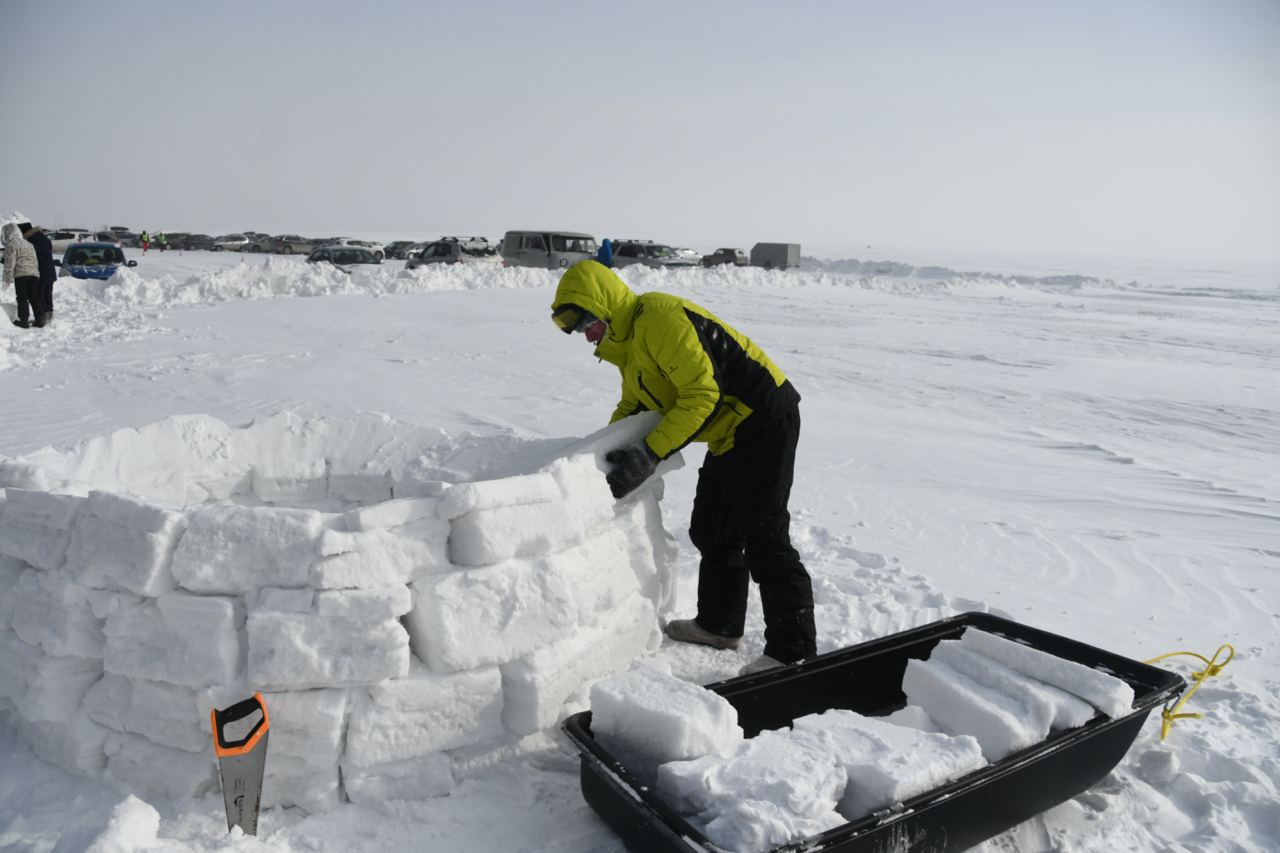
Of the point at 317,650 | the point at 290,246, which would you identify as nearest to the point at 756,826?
the point at 317,650

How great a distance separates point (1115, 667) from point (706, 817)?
1.84 m

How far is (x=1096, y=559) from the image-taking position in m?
5.13

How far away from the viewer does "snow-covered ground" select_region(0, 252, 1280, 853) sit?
2.61 metres

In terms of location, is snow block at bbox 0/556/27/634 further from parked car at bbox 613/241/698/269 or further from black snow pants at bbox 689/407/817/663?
parked car at bbox 613/241/698/269

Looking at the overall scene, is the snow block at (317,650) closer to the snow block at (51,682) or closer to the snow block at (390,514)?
the snow block at (390,514)

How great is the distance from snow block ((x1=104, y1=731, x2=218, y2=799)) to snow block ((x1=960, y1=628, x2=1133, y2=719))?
251 cm

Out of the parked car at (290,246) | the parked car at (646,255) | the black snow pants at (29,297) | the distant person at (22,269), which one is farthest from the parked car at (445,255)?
the parked car at (290,246)

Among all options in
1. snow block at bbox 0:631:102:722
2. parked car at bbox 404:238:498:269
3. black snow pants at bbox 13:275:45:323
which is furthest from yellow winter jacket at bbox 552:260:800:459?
parked car at bbox 404:238:498:269

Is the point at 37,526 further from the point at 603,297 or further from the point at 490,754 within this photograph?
the point at 603,297

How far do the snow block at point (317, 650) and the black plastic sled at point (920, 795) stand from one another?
1.87 feet

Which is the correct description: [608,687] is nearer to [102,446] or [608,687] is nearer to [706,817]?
[706,817]

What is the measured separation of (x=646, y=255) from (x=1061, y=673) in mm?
21195

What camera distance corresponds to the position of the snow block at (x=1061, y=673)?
2.75 metres

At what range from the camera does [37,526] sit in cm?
263
